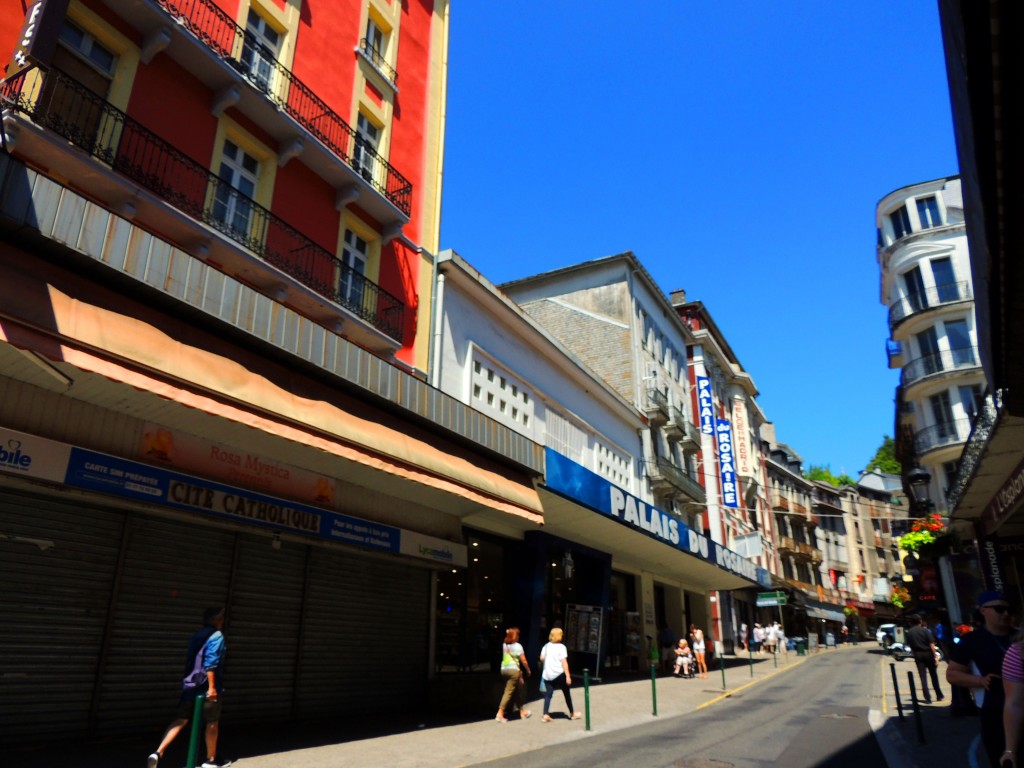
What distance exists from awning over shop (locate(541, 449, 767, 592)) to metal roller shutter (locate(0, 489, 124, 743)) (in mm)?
9044

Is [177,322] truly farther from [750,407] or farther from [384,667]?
[750,407]

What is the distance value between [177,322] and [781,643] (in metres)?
41.6

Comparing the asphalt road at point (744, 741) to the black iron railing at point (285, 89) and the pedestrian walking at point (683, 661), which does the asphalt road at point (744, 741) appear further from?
the black iron railing at point (285, 89)

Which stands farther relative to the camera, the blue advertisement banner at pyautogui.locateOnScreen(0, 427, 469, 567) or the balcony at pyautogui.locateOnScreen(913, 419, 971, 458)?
the balcony at pyautogui.locateOnScreen(913, 419, 971, 458)

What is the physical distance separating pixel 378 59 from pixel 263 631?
13.4 metres

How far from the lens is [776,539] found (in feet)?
183

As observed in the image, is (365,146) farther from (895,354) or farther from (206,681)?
(895,354)

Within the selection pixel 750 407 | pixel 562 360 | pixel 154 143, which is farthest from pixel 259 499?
pixel 750 407

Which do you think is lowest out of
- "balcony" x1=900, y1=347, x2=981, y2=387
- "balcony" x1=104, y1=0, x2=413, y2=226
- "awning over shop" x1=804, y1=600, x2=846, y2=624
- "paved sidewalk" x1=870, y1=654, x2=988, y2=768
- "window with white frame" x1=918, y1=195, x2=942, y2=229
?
"paved sidewalk" x1=870, y1=654, x2=988, y2=768

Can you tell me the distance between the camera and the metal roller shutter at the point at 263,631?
10102 mm

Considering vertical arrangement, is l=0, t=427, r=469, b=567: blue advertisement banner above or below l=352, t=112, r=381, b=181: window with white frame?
below

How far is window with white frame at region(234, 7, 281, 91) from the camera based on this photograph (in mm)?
12625

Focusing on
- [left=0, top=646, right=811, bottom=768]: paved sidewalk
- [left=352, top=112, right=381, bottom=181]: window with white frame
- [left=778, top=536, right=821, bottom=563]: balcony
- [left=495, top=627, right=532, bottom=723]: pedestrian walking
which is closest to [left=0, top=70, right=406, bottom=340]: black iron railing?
[left=352, top=112, right=381, bottom=181]: window with white frame

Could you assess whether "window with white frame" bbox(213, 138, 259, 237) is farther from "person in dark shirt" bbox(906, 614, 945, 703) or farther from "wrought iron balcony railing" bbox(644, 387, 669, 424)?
"wrought iron balcony railing" bbox(644, 387, 669, 424)
